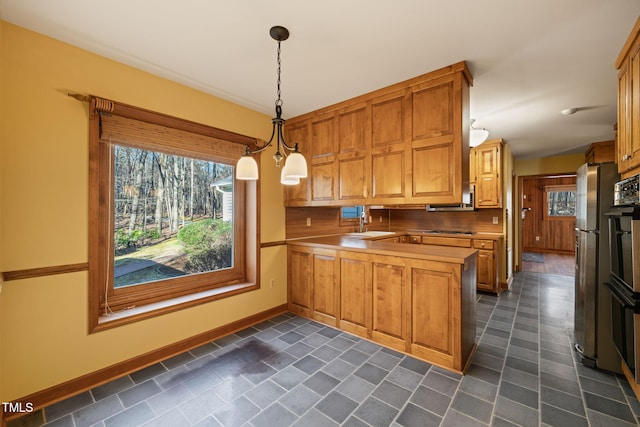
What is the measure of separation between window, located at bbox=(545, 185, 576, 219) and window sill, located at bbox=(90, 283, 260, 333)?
940 cm

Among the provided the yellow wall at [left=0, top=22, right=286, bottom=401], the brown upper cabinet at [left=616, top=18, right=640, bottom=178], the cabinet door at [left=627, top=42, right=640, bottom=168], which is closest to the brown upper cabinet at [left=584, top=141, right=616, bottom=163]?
the brown upper cabinet at [left=616, top=18, right=640, bottom=178]

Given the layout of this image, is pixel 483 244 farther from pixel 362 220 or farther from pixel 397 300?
pixel 397 300

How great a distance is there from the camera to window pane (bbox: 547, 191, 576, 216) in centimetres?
815

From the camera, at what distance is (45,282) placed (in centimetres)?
190

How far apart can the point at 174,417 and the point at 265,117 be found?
299 cm

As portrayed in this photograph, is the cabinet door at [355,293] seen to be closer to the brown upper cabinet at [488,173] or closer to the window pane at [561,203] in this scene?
the brown upper cabinet at [488,173]

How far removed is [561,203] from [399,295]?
874 centimetres

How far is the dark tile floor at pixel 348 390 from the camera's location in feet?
5.71

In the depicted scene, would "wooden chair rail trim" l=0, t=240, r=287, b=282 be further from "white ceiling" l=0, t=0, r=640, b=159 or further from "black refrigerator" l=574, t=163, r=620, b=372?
"black refrigerator" l=574, t=163, r=620, b=372

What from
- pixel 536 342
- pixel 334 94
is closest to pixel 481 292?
pixel 536 342

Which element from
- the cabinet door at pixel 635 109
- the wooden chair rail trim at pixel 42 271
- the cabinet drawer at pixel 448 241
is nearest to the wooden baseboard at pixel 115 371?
the wooden chair rail trim at pixel 42 271

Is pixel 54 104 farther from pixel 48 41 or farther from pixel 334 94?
pixel 334 94

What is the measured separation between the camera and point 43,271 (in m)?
1.89

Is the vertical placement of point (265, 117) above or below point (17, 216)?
above
